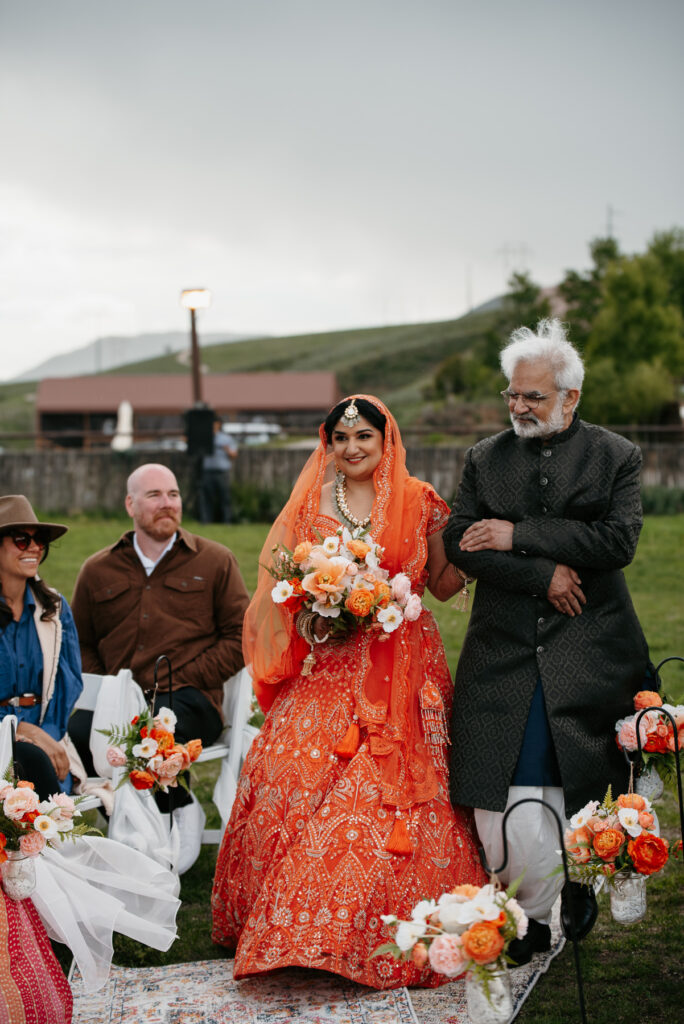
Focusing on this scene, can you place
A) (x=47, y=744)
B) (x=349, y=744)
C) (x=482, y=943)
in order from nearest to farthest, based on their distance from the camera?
(x=482, y=943) → (x=349, y=744) → (x=47, y=744)

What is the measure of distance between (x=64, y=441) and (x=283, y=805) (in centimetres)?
4153

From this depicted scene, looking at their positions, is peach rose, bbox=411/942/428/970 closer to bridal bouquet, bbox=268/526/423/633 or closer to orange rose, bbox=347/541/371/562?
bridal bouquet, bbox=268/526/423/633

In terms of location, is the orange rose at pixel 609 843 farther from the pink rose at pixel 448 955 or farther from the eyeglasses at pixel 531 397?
the eyeglasses at pixel 531 397

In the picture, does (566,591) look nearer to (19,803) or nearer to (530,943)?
(530,943)

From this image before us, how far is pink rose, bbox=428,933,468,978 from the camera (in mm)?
2682

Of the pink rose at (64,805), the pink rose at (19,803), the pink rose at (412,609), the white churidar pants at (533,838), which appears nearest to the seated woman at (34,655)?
the pink rose at (64,805)

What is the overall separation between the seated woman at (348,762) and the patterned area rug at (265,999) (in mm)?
106

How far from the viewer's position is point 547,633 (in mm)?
4207

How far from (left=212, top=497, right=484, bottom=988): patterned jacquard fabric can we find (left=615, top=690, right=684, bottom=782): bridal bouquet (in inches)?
29.7

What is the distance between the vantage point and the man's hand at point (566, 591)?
4.12 metres

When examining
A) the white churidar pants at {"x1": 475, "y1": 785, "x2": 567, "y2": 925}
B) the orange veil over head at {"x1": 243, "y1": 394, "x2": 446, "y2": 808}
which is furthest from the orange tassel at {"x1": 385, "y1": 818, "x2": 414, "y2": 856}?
the white churidar pants at {"x1": 475, "y1": 785, "x2": 567, "y2": 925}

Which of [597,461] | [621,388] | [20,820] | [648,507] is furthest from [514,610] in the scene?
[621,388]

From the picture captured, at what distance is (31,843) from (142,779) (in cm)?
120

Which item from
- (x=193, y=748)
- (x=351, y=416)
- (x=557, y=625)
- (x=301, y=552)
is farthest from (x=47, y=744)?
(x=557, y=625)
